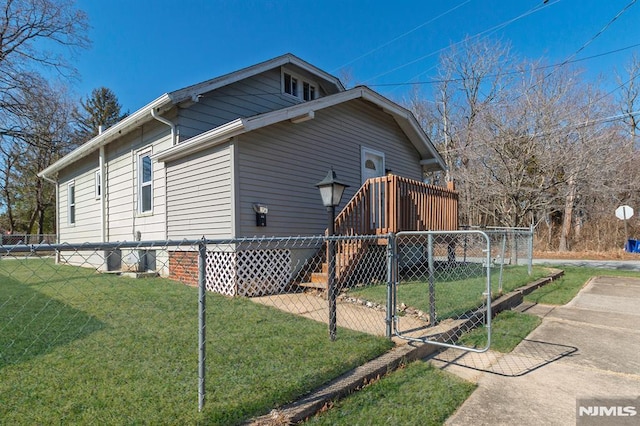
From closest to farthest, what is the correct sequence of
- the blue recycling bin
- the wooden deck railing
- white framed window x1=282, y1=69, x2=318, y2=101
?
the wooden deck railing, white framed window x1=282, y1=69, x2=318, y2=101, the blue recycling bin

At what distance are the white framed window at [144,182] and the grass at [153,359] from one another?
360 centimetres

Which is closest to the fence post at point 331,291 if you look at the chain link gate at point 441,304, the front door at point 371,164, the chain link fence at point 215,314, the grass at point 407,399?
the chain link fence at point 215,314

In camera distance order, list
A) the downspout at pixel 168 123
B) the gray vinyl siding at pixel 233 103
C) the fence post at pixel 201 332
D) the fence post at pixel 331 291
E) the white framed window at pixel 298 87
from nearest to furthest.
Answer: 1. the fence post at pixel 201 332
2. the fence post at pixel 331 291
3. the downspout at pixel 168 123
4. the gray vinyl siding at pixel 233 103
5. the white framed window at pixel 298 87

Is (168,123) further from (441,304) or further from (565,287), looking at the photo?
(565,287)

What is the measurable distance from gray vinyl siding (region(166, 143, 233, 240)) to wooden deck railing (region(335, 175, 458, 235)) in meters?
2.22

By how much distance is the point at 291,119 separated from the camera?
299 inches

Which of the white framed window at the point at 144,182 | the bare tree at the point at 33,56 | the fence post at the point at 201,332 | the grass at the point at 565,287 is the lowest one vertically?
the grass at the point at 565,287

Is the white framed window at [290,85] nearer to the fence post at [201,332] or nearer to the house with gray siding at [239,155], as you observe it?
the house with gray siding at [239,155]

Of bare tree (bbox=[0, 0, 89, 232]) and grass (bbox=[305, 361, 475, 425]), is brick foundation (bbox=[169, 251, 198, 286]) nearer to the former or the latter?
grass (bbox=[305, 361, 475, 425])

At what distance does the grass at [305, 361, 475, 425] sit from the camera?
245 centimetres

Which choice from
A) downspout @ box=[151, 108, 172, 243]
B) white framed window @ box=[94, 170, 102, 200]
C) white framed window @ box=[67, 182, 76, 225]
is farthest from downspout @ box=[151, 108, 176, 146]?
white framed window @ box=[67, 182, 76, 225]

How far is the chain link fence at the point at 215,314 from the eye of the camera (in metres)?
2.76

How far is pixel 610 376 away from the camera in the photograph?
3.33 m

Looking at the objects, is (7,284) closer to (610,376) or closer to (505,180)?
(610,376)
